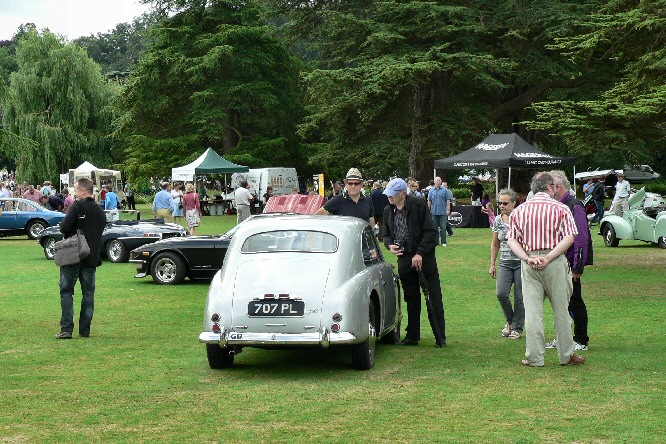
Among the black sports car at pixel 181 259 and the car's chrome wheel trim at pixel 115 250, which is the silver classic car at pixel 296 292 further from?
the car's chrome wheel trim at pixel 115 250

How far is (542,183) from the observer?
34.3ft

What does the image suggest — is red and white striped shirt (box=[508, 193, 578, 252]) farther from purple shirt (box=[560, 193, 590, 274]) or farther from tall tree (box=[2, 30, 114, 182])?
tall tree (box=[2, 30, 114, 182])

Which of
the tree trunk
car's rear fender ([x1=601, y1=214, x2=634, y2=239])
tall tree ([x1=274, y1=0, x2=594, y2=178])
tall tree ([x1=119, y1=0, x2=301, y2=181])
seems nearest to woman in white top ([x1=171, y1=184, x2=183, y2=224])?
tall tree ([x1=274, y1=0, x2=594, y2=178])

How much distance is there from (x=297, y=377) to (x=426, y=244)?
2479 millimetres

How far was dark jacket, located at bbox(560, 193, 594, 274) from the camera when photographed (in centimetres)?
1097

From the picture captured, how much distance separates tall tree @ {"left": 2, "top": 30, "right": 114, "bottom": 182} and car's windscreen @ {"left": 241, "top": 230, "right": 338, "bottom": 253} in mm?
54815

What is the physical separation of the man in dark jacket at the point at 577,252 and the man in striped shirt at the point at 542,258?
40cm

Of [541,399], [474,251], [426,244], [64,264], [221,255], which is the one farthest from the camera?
[474,251]

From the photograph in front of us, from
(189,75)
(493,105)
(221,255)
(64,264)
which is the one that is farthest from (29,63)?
(64,264)

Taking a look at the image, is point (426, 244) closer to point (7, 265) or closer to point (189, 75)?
point (7, 265)

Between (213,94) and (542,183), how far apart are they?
52.1 metres

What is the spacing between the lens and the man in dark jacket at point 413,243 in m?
11.9

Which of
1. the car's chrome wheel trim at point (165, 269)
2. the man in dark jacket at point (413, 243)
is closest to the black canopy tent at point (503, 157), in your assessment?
the car's chrome wheel trim at point (165, 269)

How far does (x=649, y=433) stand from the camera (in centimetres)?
738
